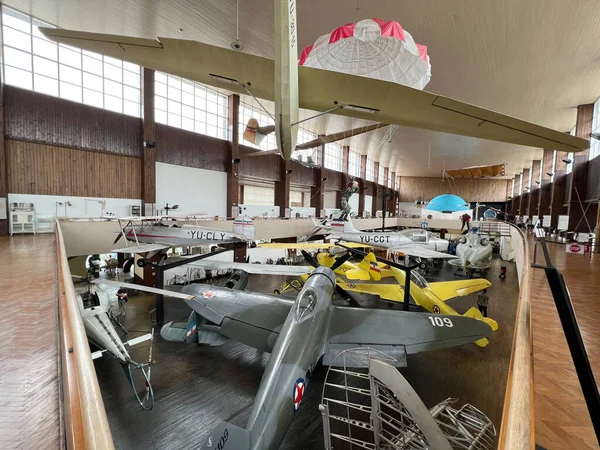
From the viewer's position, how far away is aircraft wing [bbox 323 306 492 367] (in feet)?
16.4

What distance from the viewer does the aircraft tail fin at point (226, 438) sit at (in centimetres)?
308

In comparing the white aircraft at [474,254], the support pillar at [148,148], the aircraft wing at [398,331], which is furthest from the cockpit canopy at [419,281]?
the support pillar at [148,148]

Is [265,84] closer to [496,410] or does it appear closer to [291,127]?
[291,127]

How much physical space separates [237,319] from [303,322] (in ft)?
7.07

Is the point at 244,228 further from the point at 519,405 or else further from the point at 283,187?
the point at 283,187

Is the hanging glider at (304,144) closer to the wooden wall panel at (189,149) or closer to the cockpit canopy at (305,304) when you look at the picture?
the wooden wall panel at (189,149)

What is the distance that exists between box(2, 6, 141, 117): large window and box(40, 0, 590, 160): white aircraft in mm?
10809

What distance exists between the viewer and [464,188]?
133 ft

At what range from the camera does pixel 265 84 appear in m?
4.04

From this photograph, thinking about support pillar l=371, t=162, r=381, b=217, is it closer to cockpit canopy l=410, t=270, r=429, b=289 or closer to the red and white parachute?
cockpit canopy l=410, t=270, r=429, b=289

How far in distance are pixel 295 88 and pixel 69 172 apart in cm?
1459

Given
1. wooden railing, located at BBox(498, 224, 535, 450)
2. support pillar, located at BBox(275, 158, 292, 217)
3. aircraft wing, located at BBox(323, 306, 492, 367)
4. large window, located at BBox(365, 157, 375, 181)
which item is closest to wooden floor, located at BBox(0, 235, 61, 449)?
wooden railing, located at BBox(498, 224, 535, 450)

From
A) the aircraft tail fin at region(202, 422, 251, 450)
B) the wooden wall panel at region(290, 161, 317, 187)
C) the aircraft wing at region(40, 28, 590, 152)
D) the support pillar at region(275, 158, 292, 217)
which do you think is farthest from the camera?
the wooden wall panel at region(290, 161, 317, 187)

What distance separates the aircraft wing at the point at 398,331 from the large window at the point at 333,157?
80.9 feet
